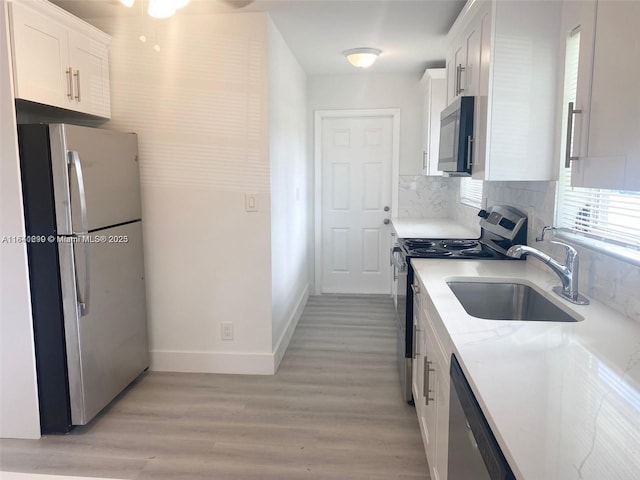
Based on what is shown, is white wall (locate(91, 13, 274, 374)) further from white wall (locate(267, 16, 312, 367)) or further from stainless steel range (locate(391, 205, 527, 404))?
stainless steel range (locate(391, 205, 527, 404))

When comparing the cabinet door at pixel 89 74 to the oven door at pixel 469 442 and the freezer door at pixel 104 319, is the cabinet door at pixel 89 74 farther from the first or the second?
the oven door at pixel 469 442

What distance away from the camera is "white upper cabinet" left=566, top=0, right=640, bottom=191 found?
114 centimetres

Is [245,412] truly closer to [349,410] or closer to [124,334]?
[349,410]

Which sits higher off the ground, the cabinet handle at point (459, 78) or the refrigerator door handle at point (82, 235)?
the cabinet handle at point (459, 78)

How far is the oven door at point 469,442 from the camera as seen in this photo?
91 centimetres

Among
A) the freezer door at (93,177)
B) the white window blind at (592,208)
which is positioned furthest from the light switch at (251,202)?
the white window blind at (592,208)

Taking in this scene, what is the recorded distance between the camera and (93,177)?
8.10 feet

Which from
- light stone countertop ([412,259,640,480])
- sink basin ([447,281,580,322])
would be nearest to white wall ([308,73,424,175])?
sink basin ([447,281,580,322])

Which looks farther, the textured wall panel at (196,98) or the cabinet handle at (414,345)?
the textured wall panel at (196,98)

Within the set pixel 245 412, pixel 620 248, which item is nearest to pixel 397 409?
pixel 245 412

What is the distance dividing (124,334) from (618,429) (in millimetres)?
2639

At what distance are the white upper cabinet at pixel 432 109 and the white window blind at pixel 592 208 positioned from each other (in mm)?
2072

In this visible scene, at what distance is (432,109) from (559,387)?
3569mm

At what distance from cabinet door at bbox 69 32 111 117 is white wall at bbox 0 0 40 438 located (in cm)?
50
